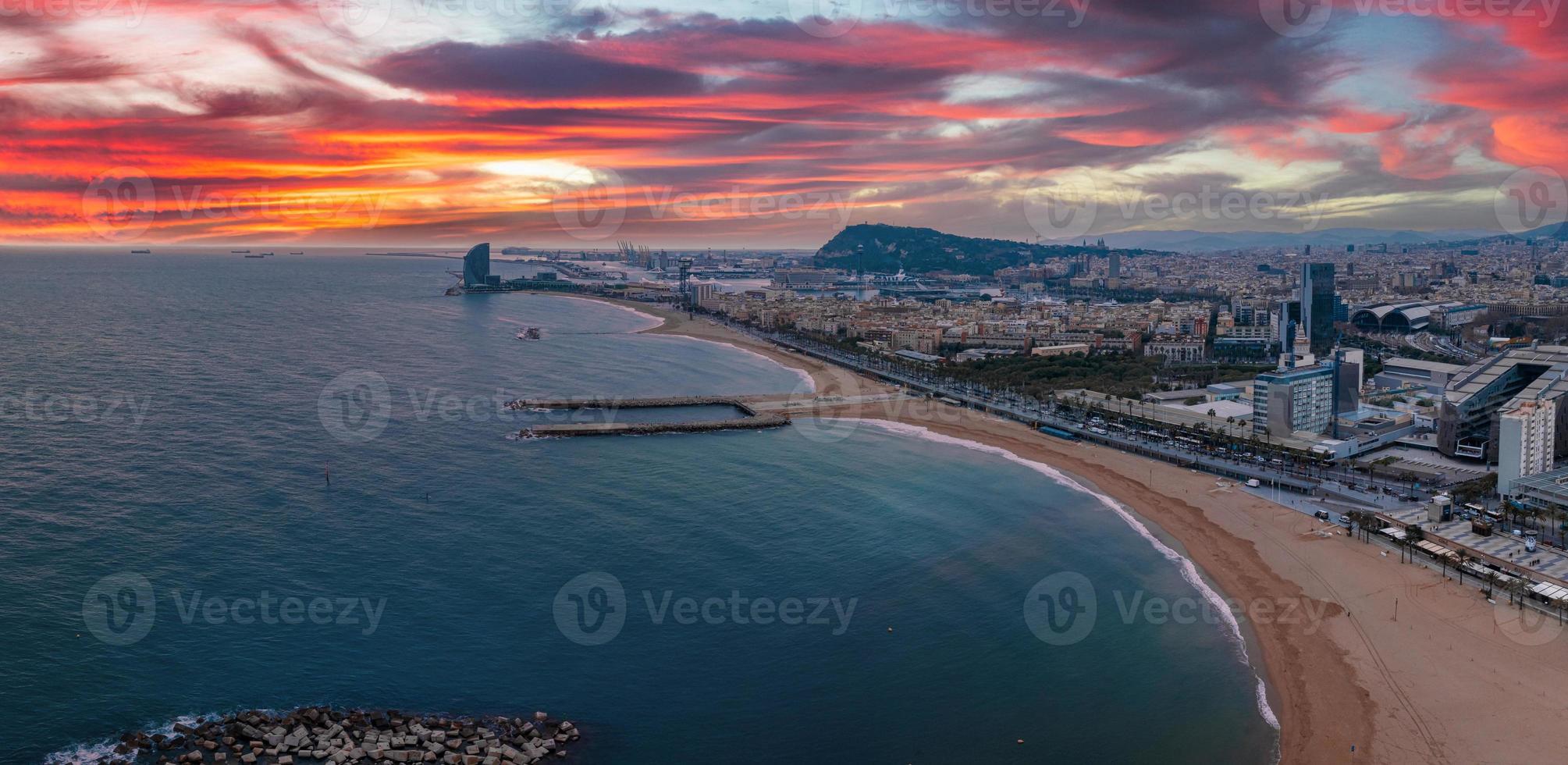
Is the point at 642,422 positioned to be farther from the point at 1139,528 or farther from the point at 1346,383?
the point at 1346,383

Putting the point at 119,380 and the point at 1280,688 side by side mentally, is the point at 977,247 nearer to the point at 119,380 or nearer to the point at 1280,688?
the point at 119,380

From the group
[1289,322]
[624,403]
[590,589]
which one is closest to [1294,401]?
[1289,322]

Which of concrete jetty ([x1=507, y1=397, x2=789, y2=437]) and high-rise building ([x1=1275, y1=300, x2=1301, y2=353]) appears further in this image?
high-rise building ([x1=1275, y1=300, x2=1301, y2=353])

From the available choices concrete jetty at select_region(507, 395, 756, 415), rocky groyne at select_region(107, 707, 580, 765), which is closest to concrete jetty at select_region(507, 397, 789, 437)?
concrete jetty at select_region(507, 395, 756, 415)

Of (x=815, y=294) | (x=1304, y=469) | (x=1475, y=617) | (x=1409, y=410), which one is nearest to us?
(x=1475, y=617)

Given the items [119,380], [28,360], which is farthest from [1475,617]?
[28,360]

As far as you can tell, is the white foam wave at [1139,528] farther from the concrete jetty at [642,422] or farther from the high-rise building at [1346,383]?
the high-rise building at [1346,383]

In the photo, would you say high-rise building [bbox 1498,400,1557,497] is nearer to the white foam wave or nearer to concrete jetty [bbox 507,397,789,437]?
the white foam wave
